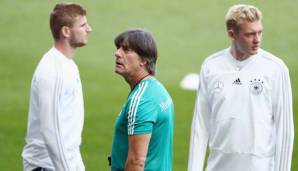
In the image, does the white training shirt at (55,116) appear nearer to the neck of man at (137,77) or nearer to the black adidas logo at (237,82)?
the neck of man at (137,77)

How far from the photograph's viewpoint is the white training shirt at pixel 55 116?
7.48m

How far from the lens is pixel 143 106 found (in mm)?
6820

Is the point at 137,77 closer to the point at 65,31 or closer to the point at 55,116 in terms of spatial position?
the point at 55,116

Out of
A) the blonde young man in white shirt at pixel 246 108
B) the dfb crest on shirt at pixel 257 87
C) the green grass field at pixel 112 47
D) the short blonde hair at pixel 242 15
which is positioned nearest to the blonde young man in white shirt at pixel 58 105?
the blonde young man in white shirt at pixel 246 108

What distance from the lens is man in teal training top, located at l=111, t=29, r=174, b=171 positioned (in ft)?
22.4

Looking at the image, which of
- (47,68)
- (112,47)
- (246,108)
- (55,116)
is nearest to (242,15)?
(246,108)

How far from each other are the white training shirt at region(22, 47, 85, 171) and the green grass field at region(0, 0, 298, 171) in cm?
574

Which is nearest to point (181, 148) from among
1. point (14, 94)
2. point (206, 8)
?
point (14, 94)

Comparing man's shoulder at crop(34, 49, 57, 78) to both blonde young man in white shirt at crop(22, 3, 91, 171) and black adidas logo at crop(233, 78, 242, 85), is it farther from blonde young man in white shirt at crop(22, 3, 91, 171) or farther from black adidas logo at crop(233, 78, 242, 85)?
black adidas logo at crop(233, 78, 242, 85)

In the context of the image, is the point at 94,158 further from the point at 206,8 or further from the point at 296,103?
the point at 206,8

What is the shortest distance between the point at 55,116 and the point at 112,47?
1049 cm

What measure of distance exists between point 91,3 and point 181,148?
655cm

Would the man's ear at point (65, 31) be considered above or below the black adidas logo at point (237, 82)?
above

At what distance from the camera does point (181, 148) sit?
45.0 feet
